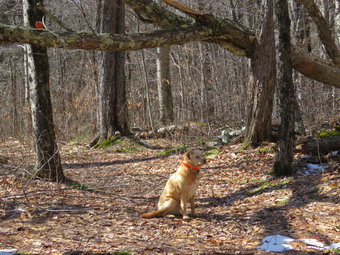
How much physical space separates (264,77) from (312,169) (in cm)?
279

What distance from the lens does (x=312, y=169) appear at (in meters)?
8.29

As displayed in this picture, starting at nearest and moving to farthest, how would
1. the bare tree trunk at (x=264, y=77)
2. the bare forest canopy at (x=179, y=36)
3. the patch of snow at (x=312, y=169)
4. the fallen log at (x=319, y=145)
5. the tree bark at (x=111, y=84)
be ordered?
A: 1. the bare forest canopy at (x=179, y=36)
2. the patch of snow at (x=312, y=169)
3. the fallen log at (x=319, y=145)
4. the bare tree trunk at (x=264, y=77)
5. the tree bark at (x=111, y=84)

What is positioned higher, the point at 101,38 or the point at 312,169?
the point at 101,38

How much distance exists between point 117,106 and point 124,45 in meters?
6.71

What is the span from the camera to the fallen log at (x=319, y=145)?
8635mm

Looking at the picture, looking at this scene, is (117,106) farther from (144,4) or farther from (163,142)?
(144,4)

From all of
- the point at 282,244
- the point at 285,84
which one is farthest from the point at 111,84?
the point at 282,244

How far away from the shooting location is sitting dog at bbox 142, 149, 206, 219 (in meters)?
6.65

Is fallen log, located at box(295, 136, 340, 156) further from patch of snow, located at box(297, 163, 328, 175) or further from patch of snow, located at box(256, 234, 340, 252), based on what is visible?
patch of snow, located at box(256, 234, 340, 252)

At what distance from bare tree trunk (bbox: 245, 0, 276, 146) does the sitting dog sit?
3752 mm

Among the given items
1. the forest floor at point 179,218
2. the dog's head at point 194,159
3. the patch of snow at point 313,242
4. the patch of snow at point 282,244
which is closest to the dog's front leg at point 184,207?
the forest floor at point 179,218

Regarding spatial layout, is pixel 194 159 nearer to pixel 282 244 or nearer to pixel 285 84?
pixel 282 244

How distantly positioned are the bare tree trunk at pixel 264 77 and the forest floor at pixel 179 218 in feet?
3.30

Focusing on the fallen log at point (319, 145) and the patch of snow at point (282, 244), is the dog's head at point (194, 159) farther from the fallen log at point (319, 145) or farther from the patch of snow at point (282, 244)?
the fallen log at point (319, 145)
